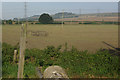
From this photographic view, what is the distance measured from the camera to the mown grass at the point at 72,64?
4.39 m

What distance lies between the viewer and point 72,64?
494 cm

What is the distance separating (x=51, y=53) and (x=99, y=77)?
1992mm

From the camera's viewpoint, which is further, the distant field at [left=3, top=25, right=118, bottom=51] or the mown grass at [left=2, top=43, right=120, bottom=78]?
the distant field at [left=3, top=25, right=118, bottom=51]

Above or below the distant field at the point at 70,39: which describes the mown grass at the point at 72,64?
below

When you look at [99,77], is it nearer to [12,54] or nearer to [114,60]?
[114,60]

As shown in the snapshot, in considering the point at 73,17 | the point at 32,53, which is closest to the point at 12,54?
the point at 32,53

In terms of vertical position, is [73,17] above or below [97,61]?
above

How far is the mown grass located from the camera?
14.4 ft

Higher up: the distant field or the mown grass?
the distant field

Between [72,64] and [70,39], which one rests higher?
[70,39]

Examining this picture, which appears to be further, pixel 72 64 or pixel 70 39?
pixel 70 39

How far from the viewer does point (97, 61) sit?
199 inches

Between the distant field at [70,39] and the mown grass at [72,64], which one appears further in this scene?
the distant field at [70,39]

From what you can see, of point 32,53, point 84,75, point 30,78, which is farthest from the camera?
point 32,53
